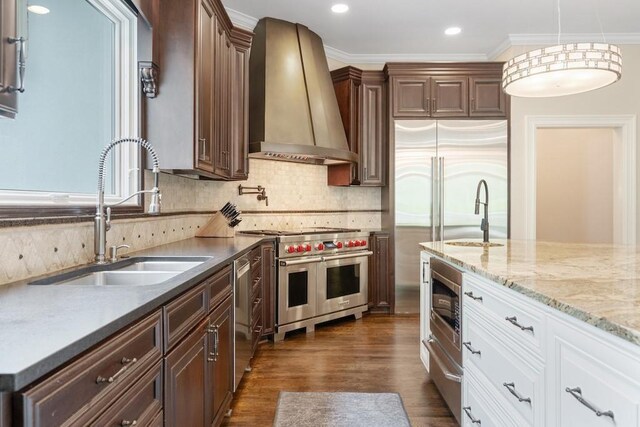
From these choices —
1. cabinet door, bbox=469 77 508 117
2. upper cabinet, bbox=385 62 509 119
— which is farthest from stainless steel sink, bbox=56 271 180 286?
cabinet door, bbox=469 77 508 117

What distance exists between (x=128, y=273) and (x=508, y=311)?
160 centimetres

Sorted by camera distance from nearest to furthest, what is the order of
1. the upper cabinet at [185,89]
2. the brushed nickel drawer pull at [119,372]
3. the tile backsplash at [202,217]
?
the brushed nickel drawer pull at [119,372] → the tile backsplash at [202,217] → the upper cabinet at [185,89]

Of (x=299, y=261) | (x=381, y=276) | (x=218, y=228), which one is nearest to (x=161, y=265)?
(x=218, y=228)

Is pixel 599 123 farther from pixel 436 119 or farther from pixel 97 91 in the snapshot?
pixel 97 91

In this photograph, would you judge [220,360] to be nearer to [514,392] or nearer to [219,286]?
[219,286]

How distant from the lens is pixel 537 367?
4.41ft

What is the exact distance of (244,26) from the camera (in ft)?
13.6

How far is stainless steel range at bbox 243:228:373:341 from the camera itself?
12.2ft

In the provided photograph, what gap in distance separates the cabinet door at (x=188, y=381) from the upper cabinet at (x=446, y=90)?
11.6ft

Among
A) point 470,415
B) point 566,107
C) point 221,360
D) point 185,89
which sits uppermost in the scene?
point 566,107

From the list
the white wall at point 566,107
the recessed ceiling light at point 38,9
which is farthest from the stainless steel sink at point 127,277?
the white wall at point 566,107

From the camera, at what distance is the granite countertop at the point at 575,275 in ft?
3.40

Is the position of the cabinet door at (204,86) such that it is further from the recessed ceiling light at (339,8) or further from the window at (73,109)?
the recessed ceiling light at (339,8)

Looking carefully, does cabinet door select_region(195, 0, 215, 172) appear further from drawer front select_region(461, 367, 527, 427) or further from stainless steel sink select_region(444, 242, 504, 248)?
drawer front select_region(461, 367, 527, 427)
